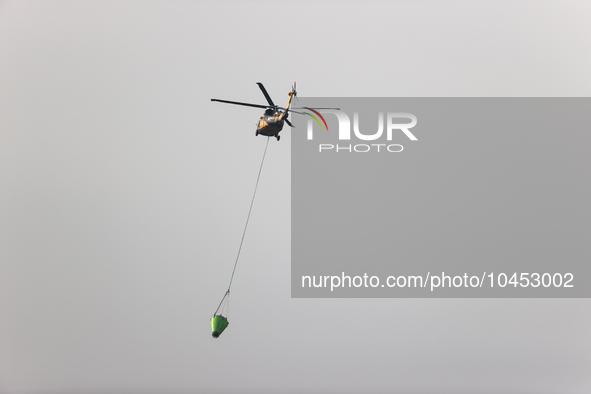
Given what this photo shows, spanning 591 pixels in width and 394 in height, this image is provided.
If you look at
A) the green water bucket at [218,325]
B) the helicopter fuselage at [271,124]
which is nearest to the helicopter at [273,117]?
the helicopter fuselage at [271,124]

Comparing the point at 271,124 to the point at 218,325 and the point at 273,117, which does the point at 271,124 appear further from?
the point at 218,325

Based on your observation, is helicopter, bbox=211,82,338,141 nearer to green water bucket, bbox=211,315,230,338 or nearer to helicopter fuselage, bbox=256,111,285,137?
helicopter fuselage, bbox=256,111,285,137

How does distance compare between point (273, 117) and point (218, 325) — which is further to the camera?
point (218, 325)

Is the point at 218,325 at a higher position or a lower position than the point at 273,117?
lower

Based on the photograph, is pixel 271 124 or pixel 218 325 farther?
pixel 218 325

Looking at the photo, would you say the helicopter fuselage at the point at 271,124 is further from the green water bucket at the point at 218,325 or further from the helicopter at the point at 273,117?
the green water bucket at the point at 218,325

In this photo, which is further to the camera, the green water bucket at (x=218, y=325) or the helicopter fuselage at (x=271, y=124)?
the green water bucket at (x=218, y=325)

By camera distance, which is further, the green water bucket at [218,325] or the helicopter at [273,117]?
the green water bucket at [218,325]

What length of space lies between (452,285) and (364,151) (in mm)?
3997

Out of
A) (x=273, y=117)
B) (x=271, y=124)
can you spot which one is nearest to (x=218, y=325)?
(x=271, y=124)

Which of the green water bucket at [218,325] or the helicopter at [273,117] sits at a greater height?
the helicopter at [273,117]

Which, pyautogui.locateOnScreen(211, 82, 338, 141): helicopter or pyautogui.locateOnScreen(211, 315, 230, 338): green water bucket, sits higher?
pyautogui.locateOnScreen(211, 82, 338, 141): helicopter

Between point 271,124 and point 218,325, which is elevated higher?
point 271,124

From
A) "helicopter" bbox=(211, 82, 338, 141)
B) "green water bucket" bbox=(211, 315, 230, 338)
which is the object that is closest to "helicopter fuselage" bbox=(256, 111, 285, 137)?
"helicopter" bbox=(211, 82, 338, 141)
